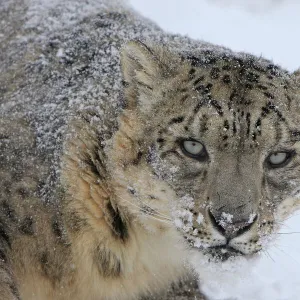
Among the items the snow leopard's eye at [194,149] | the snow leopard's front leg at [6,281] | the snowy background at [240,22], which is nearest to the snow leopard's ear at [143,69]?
the snow leopard's eye at [194,149]

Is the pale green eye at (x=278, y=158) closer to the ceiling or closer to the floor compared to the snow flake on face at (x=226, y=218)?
closer to the ceiling

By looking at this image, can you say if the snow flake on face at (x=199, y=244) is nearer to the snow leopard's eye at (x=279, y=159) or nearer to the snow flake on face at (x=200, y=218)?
the snow flake on face at (x=200, y=218)

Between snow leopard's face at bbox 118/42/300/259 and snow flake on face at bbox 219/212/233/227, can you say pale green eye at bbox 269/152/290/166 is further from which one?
snow flake on face at bbox 219/212/233/227

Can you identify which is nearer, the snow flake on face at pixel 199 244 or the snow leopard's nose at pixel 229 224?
the snow leopard's nose at pixel 229 224

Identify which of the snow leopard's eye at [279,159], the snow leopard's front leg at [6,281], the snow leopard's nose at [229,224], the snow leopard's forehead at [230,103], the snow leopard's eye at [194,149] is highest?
the snow leopard's forehead at [230,103]

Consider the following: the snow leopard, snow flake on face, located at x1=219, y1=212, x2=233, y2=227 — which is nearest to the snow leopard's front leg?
the snow leopard

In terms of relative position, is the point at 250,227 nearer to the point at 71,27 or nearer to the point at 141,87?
the point at 141,87

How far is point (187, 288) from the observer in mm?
→ 6398

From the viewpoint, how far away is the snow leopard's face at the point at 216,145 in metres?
4.39

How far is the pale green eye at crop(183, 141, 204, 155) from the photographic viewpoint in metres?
4.53

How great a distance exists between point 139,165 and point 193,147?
41 cm

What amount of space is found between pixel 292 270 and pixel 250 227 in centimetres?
271

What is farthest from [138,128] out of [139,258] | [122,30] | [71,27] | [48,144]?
[71,27]

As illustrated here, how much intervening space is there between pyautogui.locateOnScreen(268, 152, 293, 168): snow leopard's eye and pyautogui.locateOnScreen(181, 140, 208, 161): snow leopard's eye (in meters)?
0.43
